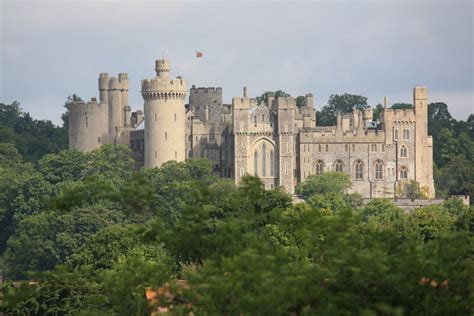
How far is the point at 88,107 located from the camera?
411ft

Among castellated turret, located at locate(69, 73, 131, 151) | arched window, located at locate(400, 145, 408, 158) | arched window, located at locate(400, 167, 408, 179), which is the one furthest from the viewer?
castellated turret, located at locate(69, 73, 131, 151)

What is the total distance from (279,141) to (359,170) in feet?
17.4

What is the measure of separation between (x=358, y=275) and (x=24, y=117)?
127704 millimetres

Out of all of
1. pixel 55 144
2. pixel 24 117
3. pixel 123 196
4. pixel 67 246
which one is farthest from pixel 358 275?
pixel 24 117

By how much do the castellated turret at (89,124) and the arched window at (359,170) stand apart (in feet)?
45.9

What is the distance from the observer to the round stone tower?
120 m

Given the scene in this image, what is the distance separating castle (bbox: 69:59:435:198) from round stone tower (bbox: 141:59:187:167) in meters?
0.05

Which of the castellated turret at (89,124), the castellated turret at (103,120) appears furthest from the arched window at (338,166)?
the castellated turret at (89,124)

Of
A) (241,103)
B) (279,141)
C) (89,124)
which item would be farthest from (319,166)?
(89,124)

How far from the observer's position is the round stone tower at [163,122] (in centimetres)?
12019

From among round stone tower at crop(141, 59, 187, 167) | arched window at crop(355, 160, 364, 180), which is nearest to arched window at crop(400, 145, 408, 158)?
arched window at crop(355, 160, 364, 180)

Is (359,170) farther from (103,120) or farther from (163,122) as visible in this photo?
(103,120)

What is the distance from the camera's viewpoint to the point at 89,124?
125000 millimetres

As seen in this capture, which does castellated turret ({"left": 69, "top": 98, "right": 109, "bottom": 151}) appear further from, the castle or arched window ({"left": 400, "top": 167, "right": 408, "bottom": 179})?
arched window ({"left": 400, "top": 167, "right": 408, "bottom": 179})
